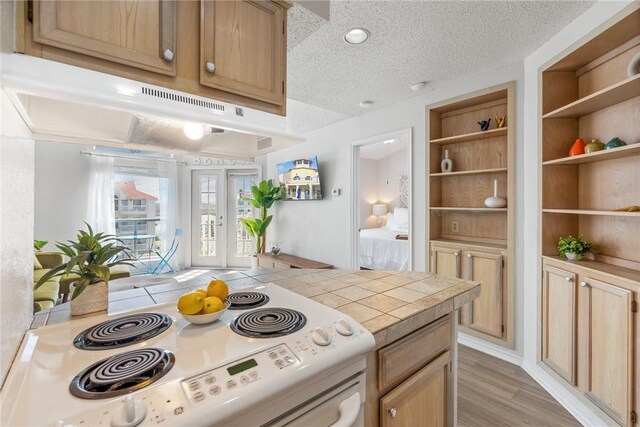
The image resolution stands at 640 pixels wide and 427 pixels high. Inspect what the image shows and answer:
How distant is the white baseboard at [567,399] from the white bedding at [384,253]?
2033 millimetres

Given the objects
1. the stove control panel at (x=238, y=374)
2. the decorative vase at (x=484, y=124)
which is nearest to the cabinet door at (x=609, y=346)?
the decorative vase at (x=484, y=124)

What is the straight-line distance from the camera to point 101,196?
4613 mm

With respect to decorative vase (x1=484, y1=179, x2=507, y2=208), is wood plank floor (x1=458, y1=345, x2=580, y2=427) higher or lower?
lower

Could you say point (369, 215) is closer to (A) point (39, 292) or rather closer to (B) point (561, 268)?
(B) point (561, 268)

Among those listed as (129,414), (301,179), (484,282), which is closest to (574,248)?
(484,282)

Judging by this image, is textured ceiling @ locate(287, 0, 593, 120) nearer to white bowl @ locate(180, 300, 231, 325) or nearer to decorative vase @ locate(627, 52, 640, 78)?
Result: decorative vase @ locate(627, 52, 640, 78)

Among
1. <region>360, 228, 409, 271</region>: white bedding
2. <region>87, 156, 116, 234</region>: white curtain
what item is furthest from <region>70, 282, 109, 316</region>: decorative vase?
<region>87, 156, 116, 234</region>: white curtain

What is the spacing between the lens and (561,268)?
1.93 m

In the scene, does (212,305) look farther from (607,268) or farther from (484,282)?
(484,282)

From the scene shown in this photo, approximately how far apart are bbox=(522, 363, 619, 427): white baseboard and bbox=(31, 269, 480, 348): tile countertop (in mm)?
1177

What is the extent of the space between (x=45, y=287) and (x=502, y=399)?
422 cm

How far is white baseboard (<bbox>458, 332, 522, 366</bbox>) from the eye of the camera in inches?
93.0

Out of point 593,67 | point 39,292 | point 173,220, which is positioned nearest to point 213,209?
point 173,220

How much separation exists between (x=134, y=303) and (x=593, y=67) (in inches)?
122
